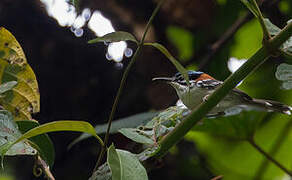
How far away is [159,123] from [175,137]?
0.33 meters

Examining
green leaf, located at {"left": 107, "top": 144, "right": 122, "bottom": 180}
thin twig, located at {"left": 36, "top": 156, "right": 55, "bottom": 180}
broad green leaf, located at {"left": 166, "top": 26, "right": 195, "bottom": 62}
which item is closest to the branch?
green leaf, located at {"left": 107, "top": 144, "right": 122, "bottom": 180}

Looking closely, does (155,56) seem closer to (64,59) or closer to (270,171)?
(64,59)

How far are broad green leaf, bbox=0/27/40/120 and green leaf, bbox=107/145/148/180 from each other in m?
0.85

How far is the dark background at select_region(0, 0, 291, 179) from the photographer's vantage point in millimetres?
3857

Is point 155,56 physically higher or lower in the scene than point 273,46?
lower

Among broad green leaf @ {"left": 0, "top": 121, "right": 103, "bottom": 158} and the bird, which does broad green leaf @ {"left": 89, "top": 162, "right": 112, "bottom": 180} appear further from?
the bird

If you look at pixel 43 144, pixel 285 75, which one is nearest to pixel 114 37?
→ pixel 43 144

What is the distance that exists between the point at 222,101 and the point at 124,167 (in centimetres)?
168

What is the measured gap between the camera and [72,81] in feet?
13.5

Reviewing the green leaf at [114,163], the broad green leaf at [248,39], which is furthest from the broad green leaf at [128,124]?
the broad green leaf at [248,39]

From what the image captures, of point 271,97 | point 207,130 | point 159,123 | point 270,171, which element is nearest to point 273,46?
point 159,123

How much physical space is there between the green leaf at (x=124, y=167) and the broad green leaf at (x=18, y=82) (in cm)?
85

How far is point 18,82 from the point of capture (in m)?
1.98

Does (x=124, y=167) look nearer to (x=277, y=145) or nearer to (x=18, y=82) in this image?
(x=18, y=82)
